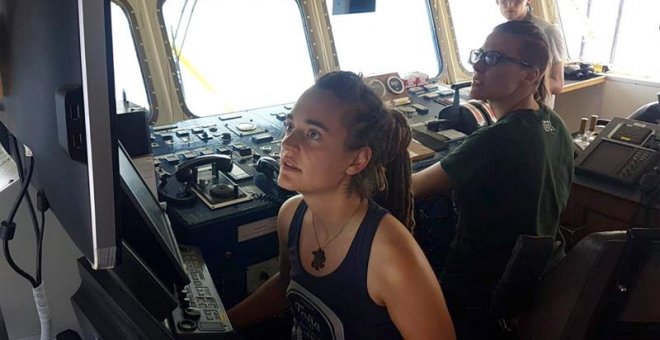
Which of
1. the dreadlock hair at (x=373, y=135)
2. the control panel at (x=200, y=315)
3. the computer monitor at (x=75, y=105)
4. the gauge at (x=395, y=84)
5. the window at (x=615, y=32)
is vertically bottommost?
the window at (x=615, y=32)

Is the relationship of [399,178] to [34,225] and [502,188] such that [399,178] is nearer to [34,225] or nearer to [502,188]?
[502,188]

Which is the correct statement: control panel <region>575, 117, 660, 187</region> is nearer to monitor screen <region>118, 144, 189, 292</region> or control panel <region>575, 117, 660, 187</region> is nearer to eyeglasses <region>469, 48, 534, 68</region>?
eyeglasses <region>469, 48, 534, 68</region>

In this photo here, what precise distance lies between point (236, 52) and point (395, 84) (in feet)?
3.32

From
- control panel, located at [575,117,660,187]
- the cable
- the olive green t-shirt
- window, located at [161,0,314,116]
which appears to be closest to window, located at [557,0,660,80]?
control panel, located at [575,117,660,187]

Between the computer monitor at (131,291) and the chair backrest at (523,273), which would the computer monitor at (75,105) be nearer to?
the computer monitor at (131,291)

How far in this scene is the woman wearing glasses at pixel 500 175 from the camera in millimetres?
1695

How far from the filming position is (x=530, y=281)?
1.46 meters

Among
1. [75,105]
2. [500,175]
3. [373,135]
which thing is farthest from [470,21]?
[75,105]

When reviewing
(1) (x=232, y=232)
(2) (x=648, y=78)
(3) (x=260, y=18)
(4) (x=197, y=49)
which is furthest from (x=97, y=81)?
(2) (x=648, y=78)

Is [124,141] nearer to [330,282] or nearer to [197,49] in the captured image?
[330,282]

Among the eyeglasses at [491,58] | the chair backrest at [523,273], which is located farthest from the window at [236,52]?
the chair backrest at [523,273]

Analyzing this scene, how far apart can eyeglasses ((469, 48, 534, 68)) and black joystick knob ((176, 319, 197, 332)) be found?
1.29 metres

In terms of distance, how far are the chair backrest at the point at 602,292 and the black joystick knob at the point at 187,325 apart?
0.88 meters

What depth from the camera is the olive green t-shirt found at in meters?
1.70
